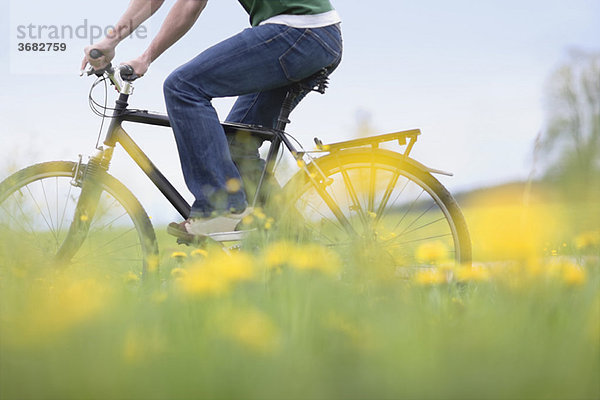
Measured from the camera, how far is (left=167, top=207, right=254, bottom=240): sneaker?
317 centimetres

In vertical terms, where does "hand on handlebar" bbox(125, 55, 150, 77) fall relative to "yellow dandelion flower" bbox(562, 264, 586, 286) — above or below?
above

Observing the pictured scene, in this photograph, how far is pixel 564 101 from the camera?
10438 millimetres

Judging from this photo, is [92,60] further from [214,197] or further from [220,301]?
[220,301]

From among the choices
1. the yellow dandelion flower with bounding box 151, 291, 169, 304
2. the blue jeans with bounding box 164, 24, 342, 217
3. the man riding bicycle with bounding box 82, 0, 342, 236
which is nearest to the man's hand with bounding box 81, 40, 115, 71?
the man riding bicycle with bounding box 82, 0, 342, 236

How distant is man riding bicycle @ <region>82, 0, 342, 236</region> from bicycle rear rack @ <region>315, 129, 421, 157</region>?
39 cm

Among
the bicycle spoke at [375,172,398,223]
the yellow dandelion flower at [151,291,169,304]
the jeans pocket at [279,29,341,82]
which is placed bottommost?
the yellow dandelion flower at [151,291,169,304]

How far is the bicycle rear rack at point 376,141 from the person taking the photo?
10.5 ft

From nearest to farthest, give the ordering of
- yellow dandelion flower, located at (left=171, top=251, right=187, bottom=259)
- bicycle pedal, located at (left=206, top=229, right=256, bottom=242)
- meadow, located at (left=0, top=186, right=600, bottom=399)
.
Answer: meadow, located at (left=0, top=186, right=600, bottom=399) → yellow dandelion flower, located at (left=171, top=251, right=187, bottom=259) → bicycle pedal, located at (left=206, top=229, right=256, bottom=242)

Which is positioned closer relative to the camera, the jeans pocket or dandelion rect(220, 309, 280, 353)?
dandelion rect(220, 309, 280, 353)

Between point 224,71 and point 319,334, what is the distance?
189 centimetres

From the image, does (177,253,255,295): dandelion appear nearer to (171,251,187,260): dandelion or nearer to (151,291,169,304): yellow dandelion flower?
(151,291,169,304): yellow dandelion flower

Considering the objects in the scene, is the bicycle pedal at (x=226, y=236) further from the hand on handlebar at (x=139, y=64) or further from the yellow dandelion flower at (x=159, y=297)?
the yellow dandelion flower at (x=159, y=297)

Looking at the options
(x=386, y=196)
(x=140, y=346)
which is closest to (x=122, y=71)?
(x=386, y=196)

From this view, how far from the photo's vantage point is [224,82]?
308 cm
